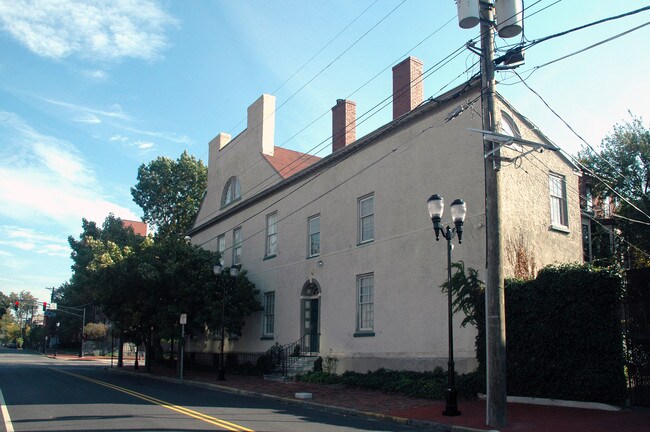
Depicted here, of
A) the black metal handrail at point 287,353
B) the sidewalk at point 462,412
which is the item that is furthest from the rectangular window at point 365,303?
the black metal handrail at point 287,353

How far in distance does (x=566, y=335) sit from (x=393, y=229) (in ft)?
26.1

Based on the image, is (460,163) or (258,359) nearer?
(460,163)

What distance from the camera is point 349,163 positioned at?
23.1 meters

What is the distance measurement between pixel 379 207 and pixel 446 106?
Answer: 15.0ft

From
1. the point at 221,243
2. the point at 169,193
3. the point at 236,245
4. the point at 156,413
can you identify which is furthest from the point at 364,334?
the point at 169,193

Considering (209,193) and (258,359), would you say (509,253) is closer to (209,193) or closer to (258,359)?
(258,359)

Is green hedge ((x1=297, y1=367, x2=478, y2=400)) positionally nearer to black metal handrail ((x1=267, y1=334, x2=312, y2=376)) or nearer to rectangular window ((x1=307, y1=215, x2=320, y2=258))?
black metal handrail ((x1=267, y1=334, x2=312, y2=376))

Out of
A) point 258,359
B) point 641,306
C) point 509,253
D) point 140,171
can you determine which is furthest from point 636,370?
point 140,171

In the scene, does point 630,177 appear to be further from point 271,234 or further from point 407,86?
point 271,234

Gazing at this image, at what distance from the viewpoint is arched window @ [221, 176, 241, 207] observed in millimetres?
34312

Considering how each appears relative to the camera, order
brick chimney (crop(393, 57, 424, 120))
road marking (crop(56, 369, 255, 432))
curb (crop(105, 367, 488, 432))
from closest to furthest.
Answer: road marking (crop(56, 369, 255, 432)), curb (crop(105, 367, 488, 432)), brick chimney (crop(393, 57, 424, 120))

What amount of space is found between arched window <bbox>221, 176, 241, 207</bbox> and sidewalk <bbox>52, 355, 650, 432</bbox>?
17.1 m

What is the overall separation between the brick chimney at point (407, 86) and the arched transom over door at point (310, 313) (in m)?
8.04

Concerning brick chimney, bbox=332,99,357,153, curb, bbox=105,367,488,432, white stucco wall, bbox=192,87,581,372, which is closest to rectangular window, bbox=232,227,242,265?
white stucco wall, bbox=192,87,581,372
